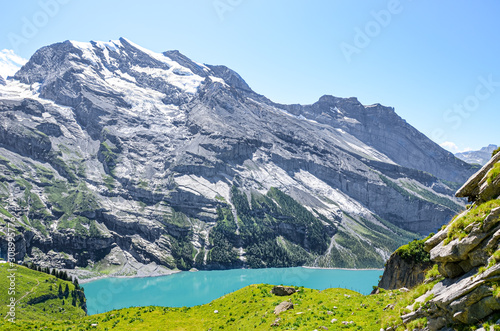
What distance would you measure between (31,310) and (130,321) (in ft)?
392

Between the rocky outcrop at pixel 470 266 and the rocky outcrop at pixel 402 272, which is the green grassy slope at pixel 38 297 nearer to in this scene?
the rocky outcrop at pixel 402 272

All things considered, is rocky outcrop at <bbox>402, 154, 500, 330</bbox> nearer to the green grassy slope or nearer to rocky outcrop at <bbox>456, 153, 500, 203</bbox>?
rocky outcrop at <bbox>456, 153, 500, 203</bbox>

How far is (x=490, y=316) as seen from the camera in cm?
1230

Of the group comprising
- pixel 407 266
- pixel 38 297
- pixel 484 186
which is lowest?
pixel 38 297

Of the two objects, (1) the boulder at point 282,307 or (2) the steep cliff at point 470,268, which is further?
(1) the boulder at point 282,307

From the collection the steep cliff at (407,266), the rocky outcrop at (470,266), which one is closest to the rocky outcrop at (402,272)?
the steep cliff at (407,266)

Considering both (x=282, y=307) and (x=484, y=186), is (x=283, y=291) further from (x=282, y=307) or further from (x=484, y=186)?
(x=484, y=186)

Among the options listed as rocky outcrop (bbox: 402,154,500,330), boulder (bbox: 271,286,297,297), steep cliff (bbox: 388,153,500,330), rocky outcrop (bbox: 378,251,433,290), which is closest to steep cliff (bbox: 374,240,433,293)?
rocky outcrop (bbox: 378,251,433,290)

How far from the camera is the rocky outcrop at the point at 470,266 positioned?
1267cm

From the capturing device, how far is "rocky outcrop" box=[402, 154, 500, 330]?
12672 millimetres

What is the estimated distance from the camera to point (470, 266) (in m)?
14.6

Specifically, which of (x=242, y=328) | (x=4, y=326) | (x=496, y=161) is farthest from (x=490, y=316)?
(x=4, y=326)

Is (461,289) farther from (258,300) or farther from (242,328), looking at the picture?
(258,300)

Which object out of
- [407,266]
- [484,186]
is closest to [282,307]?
[484,186]
